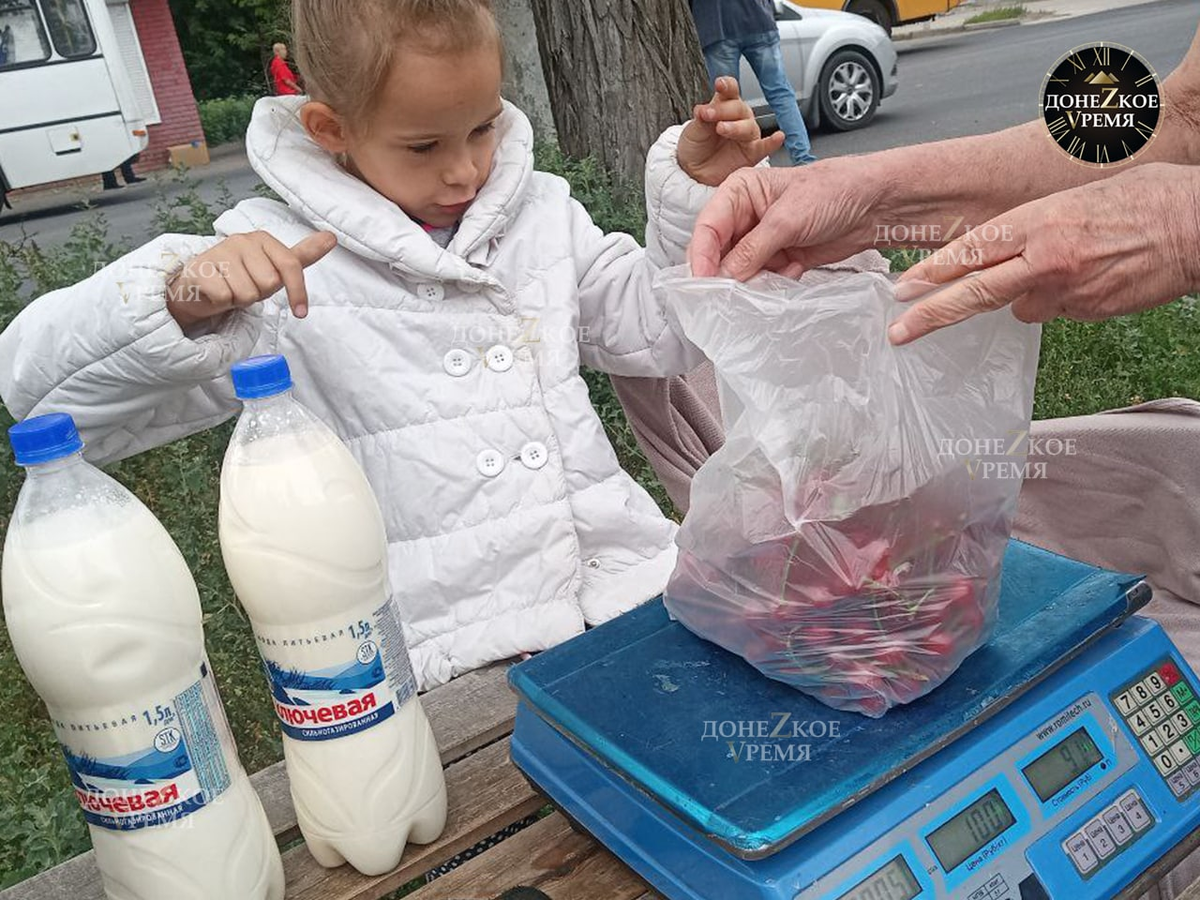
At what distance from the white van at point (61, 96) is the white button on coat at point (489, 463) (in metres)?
10.1

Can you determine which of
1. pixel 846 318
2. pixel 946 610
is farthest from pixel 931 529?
pixel 846 318

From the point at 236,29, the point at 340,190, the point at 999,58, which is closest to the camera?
the point at 340,190

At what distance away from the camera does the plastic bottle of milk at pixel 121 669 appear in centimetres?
94

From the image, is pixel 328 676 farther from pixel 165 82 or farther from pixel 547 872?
pixel 165 82

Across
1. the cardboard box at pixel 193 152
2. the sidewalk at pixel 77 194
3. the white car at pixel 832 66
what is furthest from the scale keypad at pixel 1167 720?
the cardboard box at pixel 193 152

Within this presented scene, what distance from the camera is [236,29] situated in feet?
64.5

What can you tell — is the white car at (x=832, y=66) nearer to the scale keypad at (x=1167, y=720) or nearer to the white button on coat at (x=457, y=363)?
the white button on coat at (x=457, y=363)

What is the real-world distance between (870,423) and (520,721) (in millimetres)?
488

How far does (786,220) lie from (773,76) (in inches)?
220

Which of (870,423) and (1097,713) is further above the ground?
(870,423)

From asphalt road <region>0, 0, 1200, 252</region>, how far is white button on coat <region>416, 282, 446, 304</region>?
6056 millimetres

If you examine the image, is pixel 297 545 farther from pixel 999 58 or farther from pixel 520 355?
pixel 999 58

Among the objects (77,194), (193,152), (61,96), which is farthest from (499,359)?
(193,152)

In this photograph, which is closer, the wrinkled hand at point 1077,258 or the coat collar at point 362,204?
the wrinkled hand at point 1077,258
